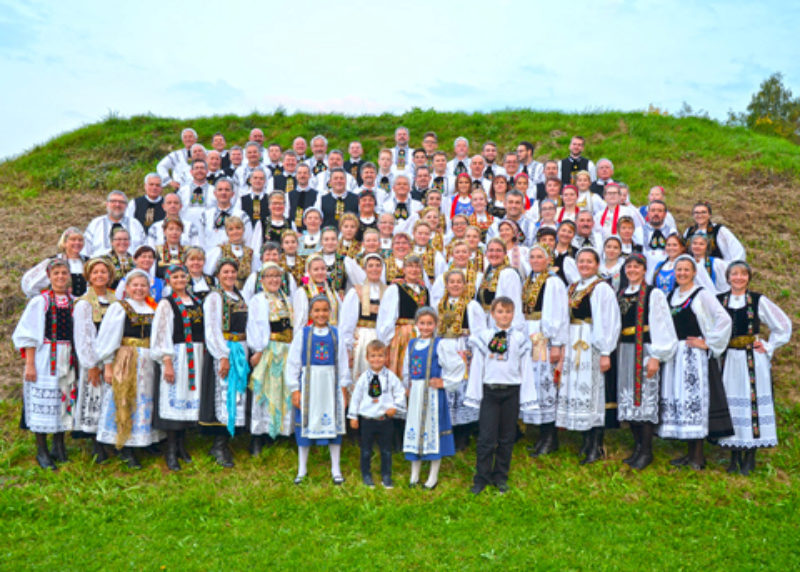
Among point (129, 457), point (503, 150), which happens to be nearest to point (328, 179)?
point (129, 457)

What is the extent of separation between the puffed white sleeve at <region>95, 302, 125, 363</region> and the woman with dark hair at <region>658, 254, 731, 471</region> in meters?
4.76

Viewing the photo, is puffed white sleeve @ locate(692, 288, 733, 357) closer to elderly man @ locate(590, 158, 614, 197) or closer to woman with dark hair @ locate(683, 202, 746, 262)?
woman with dark hair @ locate(683, 202, 746, 262)

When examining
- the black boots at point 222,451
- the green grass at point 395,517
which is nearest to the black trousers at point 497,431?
the green grass at point 395,517

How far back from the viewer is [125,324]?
535cm

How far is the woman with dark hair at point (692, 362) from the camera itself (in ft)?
17.1

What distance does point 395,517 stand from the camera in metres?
4.59

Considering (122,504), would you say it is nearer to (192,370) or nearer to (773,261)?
(192,370)

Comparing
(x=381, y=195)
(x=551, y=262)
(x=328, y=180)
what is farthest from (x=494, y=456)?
(x=328, y=180)

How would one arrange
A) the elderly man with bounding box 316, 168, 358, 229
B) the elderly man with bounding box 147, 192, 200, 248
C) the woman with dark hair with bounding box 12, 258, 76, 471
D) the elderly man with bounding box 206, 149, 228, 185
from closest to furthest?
the woman with dark hair with bounding box 12, 258, 76, 471
the elderly man with bounding box 147, 192, 200, 248
the elderly man with bounding box 316, 168, 358, 229
the elderly man with bounding box 206, 149, 228, 185

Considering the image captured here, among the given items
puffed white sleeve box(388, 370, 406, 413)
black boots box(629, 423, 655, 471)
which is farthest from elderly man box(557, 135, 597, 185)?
puffed white sleeve box(388, 370, 406, 413)

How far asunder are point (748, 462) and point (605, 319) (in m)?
1.77

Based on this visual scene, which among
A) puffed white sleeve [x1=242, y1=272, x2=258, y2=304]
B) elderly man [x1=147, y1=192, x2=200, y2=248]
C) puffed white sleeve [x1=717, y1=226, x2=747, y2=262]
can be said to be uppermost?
elderly man [x1=147, y1=192, x2=200, y2=248]

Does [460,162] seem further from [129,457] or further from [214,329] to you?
[129,457]

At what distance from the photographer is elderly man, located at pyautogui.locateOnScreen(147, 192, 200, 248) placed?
7.00 m
